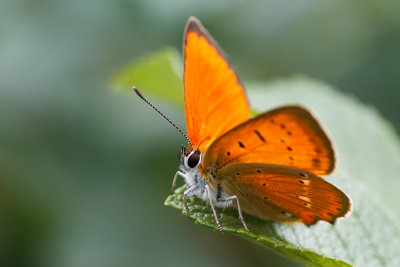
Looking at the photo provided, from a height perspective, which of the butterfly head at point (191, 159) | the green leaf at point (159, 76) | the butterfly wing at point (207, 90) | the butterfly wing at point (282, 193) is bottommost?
the butterfly wing at point (282, 193)

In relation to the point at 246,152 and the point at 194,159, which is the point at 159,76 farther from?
the point at 246,152

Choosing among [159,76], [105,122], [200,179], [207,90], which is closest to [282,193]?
[200,179]

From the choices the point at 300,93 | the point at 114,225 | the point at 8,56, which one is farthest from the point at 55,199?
the point at 300,93

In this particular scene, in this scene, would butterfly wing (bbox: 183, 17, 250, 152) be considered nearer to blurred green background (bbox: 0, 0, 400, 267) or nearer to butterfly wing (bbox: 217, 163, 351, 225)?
butterfly wing (bbox: 217, 163, 351, 225)

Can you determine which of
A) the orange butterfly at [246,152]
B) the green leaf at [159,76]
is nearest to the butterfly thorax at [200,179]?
the orange butterfly at [246,152]

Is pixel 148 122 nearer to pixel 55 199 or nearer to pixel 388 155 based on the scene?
pixel 55 199

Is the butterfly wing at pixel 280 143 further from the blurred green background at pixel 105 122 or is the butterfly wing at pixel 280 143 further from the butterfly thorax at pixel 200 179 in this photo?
the blurred green background at pixel 105 122

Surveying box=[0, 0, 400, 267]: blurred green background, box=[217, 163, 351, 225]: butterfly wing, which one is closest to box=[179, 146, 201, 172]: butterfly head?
box=[217, 163, 351, 225]: butterfly wing
